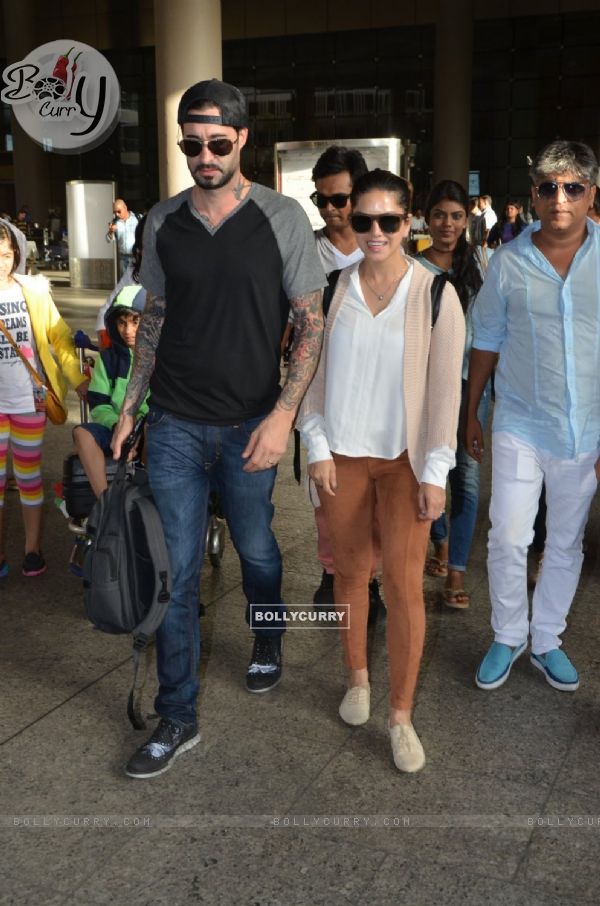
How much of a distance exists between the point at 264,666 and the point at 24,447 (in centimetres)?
212

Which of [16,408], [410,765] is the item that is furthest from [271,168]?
[410,765]

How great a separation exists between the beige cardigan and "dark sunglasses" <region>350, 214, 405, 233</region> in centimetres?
19

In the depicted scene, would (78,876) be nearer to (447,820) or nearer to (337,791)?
(337,791)

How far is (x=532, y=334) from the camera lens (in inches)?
159

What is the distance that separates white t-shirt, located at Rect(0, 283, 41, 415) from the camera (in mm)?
5469

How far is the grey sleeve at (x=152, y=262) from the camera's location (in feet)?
11.9

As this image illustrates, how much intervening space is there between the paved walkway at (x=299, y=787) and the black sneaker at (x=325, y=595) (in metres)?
0.21

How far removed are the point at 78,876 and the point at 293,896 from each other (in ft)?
2.11

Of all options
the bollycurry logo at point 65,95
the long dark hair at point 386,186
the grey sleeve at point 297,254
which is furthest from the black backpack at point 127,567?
the bollycurry logo at point 65,95

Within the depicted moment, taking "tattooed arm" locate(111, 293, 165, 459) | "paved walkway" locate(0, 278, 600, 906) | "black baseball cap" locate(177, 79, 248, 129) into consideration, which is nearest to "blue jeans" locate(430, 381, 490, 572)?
"paved walkway" locate(0, 278, 600, 906)

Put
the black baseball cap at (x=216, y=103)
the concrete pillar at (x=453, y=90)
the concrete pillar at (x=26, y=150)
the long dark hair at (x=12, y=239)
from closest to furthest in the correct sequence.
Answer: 1. the black baseball cap at (x=216, y=103)
2. the long dark hair at (x=12, y=239)
3. the concrete pillar at (x=453, y=90)
4. the concrete pillar at (x=26, y=150)

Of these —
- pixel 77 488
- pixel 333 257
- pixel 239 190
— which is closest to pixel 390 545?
pixel 239 190

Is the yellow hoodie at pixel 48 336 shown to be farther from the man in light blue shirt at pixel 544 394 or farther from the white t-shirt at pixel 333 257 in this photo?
the man in light blue shirt at pixel 544 394

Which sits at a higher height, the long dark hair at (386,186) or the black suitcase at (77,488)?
the long dark hair at (386,186)
